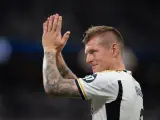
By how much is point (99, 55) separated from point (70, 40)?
27.2 feet

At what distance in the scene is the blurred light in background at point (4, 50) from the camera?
34.8ft

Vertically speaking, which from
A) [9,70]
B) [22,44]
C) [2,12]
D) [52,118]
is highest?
[2,12]

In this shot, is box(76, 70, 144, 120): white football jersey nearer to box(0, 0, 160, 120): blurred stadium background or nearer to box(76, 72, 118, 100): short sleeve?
box(76, 72, 118, 100): short sleeve

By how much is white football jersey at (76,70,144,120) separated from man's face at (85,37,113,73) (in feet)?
0.25

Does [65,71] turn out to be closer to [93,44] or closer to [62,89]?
[93,44]

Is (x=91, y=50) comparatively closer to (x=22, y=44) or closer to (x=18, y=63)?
(x=22, y=44)

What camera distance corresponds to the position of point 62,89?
8.67ft

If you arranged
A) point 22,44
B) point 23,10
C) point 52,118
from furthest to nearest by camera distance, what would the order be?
point 23,10 < point 22,44 < point 52,118

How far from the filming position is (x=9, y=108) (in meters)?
10.0

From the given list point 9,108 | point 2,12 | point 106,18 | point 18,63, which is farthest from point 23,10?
point 9,108

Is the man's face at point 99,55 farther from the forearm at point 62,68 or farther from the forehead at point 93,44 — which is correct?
the forearm at point 62,68

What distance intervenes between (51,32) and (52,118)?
700 cm

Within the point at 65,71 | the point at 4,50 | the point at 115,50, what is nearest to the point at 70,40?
the point at 4,50

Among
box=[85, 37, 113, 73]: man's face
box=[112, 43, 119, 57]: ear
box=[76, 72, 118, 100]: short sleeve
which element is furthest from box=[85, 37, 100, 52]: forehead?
box=[76, 72, 118, 100]: short sleeve
